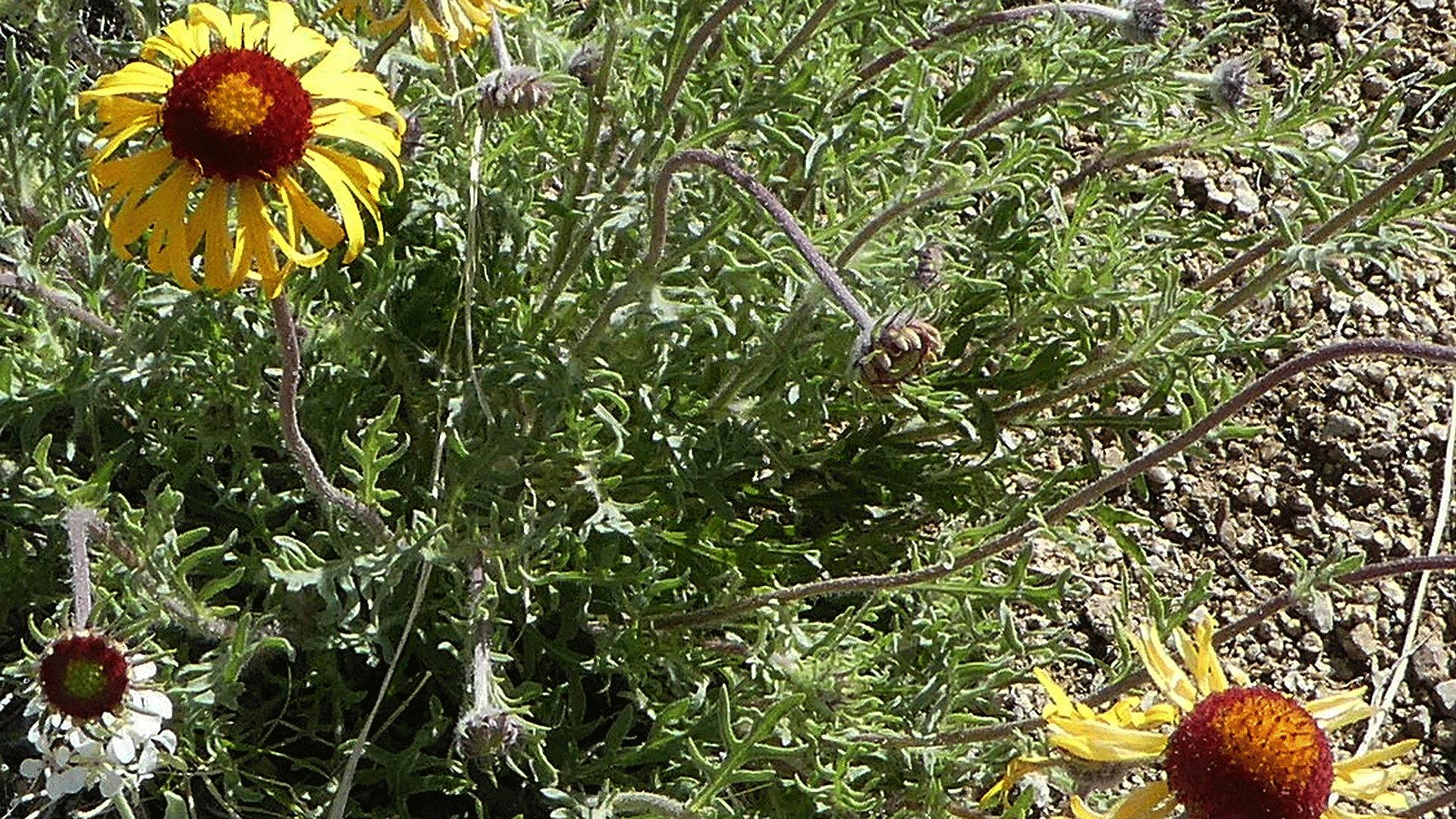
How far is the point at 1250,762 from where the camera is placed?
2.60m

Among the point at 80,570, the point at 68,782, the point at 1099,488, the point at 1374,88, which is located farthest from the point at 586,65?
the point at 1374,88

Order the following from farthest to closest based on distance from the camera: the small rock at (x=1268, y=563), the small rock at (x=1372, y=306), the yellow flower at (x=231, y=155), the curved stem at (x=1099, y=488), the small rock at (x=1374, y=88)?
the small rock at (x=1374, y=88) < the small rock at (x=1372, y=306) < the small rock at (x=1268, y=563) < the yellow flower at (x=231, y=155) < the curved stem at (x=1099, y=488)

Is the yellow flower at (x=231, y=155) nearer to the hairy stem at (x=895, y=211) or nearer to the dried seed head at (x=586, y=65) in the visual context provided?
the dried seed head at (x=586, y=65)

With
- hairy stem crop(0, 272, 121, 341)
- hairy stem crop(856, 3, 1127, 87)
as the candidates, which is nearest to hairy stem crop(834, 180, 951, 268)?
hairy stem crop(856, 3, 1127, 87)

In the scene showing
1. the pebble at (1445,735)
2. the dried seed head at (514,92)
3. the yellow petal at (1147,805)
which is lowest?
the pebble at (1445,735)

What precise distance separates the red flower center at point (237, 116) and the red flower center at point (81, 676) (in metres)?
0.74

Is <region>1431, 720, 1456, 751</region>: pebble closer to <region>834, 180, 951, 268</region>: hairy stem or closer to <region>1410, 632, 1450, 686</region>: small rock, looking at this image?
<region>1410, 632, 1450, 686</region>: small rock

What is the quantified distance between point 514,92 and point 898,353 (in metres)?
0.87

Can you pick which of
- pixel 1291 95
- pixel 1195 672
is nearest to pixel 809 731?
pixel 1195 672

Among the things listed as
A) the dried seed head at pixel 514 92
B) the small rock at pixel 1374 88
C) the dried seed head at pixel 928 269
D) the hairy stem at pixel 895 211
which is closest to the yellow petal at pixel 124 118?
the dried seed head at pixel 514 92

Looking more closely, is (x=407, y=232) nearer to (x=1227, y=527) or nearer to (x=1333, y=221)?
(x=1333, y=221)

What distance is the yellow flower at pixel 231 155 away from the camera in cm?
259

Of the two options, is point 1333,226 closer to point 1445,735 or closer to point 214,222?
point 1445,735

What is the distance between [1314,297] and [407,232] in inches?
109
